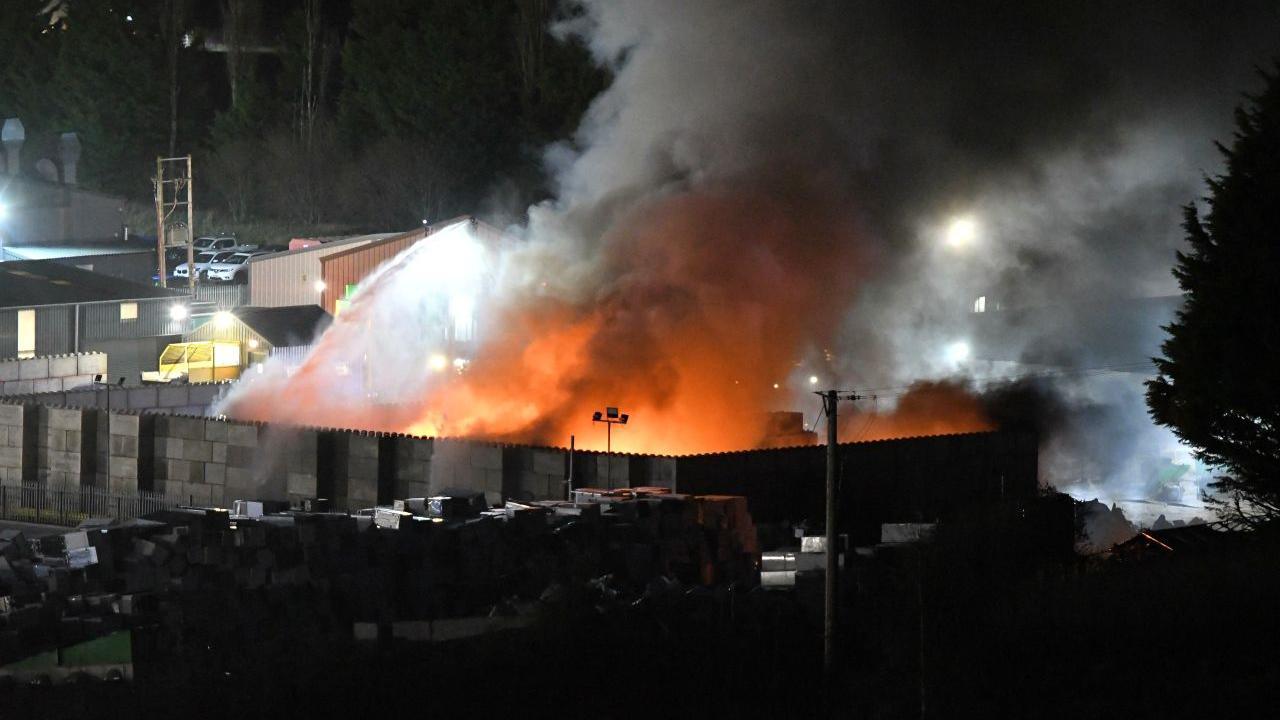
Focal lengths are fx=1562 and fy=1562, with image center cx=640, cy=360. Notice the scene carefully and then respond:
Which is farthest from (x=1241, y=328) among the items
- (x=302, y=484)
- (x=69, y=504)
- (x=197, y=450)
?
(x=69, y=504)

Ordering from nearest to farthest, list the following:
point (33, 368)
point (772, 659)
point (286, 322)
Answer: point (772, 659) → point (33, 368) → point (286, 322)

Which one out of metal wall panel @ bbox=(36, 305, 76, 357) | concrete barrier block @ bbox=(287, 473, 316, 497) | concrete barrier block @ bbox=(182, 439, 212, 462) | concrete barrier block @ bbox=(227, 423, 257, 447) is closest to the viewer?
concrete barrier block @ bbox=(287, 473, 316, 497)

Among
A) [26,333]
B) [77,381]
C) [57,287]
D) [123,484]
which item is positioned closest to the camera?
[123,484]

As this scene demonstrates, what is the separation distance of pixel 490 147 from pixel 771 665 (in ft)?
183

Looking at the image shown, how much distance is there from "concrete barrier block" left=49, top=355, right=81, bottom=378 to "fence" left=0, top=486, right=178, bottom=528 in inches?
317

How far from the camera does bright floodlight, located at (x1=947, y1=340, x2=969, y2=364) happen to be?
4687 centimetres

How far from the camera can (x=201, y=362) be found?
143 feet

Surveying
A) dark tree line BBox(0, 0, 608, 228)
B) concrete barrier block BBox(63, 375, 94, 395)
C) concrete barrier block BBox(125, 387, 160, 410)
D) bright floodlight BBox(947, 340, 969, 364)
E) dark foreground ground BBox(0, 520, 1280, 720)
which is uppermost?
dark tree line BBox(0, 0, 608, 228)

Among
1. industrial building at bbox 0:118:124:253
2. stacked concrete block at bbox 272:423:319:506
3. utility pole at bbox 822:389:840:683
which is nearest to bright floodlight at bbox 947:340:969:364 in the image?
stacked concrete block at bbox 272:423:319:506

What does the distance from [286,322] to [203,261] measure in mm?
20177

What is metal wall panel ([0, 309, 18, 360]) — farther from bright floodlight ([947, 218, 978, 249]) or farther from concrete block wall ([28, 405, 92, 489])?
bright floodlight ([947, 218, 978, 249])

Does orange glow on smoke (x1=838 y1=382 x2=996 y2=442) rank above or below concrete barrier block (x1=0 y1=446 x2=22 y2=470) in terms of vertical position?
above

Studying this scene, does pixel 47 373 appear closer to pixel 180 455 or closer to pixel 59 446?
pixel 59 446

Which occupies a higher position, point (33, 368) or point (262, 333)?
point (262, 333)
